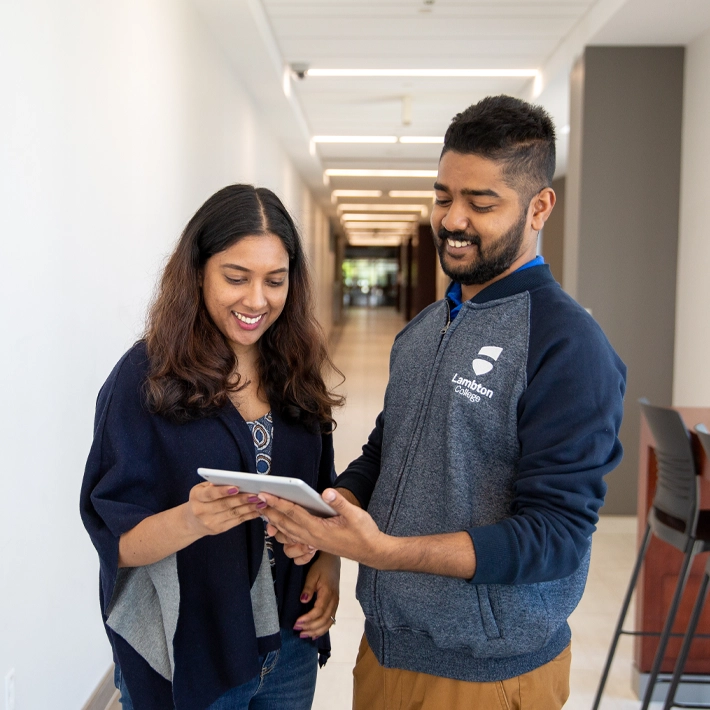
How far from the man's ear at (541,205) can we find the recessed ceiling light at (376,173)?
445 inches

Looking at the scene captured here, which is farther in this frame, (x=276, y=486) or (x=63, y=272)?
(x=63, y=272)

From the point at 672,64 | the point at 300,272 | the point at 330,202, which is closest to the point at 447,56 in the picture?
the point at 672,64

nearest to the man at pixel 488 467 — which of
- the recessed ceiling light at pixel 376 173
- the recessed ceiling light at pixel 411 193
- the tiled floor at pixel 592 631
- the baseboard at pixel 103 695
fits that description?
the baseboard at pixel 103 695

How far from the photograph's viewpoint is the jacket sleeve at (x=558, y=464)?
3.89 feet

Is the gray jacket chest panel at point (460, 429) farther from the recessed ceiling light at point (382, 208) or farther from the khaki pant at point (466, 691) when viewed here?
the recessed ceiling light at point (382, 208)

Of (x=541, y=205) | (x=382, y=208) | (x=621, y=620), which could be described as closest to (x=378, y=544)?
(x=541, y=205)

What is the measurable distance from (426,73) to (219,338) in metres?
6.02

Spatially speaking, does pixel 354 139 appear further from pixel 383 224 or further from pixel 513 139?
pixel 383 224

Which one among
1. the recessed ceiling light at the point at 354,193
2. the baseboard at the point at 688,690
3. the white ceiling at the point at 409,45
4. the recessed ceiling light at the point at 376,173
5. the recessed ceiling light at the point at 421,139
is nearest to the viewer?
the baseboard at the point at 688,690

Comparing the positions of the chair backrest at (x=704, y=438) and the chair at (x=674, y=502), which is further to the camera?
the chair at (x=674, y=502)

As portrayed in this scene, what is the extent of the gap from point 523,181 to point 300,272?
56cm

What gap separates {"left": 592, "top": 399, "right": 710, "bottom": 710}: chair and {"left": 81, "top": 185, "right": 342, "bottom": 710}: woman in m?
1.56

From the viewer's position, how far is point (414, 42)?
6078mm

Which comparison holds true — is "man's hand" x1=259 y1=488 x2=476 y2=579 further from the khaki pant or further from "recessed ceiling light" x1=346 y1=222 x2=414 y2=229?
"recessed ceiling light" x1=346 y1=222 x2=414 y2=229
